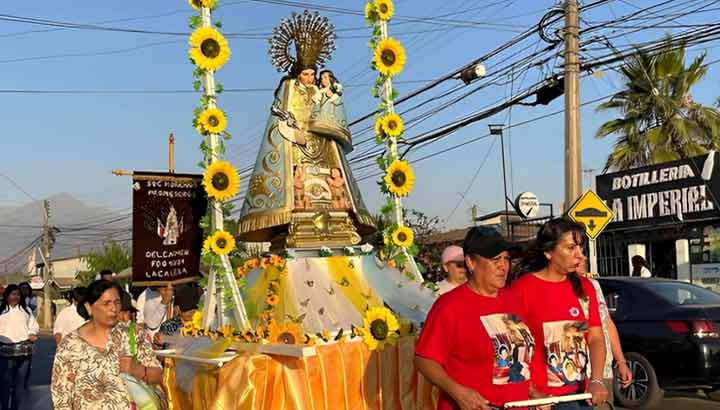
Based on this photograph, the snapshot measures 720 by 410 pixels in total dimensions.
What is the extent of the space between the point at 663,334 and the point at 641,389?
72cm

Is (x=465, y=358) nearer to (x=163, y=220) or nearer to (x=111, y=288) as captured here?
(x=111, y=288)

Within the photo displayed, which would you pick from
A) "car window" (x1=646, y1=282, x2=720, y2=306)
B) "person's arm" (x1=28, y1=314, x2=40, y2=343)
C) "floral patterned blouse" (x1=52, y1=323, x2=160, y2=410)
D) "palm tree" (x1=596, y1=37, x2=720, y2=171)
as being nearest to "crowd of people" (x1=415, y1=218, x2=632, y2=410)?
"floral patterned blouse" (x1=52, y1=323, x2=160, y2=410)

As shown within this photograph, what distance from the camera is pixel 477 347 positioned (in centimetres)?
351

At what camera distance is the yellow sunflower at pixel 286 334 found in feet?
18.5

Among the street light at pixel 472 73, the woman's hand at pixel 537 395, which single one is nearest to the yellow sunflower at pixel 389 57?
the woman's hand at pixel 537 395

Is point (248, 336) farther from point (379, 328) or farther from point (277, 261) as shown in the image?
point (379, 328)

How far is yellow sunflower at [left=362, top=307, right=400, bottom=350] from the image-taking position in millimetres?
5690

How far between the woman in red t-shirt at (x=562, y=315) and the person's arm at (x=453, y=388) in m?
0.52

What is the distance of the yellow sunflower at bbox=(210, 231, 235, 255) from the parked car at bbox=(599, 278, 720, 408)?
5244mm

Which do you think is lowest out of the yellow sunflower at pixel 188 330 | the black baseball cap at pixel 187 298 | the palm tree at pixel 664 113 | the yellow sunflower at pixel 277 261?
the yellow sunflower at pixel 188 330

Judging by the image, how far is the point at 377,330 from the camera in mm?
5730

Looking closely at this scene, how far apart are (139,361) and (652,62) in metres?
18.7

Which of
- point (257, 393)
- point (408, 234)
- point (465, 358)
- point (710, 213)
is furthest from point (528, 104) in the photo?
point (465, 358)

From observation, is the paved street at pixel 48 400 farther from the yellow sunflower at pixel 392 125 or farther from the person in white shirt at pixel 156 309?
the yellow sunflower at pixel 392 125
